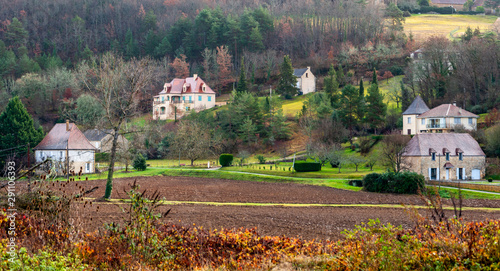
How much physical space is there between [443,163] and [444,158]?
1.67 feet

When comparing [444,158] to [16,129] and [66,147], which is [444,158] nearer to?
[66,147]

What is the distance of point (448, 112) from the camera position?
52.4 m

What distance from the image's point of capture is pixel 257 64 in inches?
3844

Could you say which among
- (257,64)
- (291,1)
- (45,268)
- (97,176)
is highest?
(291,1)

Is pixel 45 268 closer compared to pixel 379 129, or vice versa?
pixel 45 268

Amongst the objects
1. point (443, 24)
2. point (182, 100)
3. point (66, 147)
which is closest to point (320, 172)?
point (66, 147)

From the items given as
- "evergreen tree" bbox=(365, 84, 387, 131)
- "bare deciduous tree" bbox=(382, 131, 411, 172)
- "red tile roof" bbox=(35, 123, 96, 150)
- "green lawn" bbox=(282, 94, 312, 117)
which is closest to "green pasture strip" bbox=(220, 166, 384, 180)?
"bare deciduous tree" bbox=(382, 131, 411, 172)

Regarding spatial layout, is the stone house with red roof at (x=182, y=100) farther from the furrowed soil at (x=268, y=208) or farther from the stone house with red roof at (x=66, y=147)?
the furrowed soil at (x=268, y=208)

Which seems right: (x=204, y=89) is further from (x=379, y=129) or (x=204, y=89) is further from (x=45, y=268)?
(x=45, y=268)

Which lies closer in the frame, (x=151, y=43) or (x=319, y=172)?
(x=319, y=172)

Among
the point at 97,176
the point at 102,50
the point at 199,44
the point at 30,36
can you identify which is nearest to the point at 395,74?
the point at 199,44

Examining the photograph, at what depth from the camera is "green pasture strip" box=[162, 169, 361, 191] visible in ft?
121

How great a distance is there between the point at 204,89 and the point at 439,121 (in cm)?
4410

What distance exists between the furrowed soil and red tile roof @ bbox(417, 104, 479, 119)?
81.2ft
